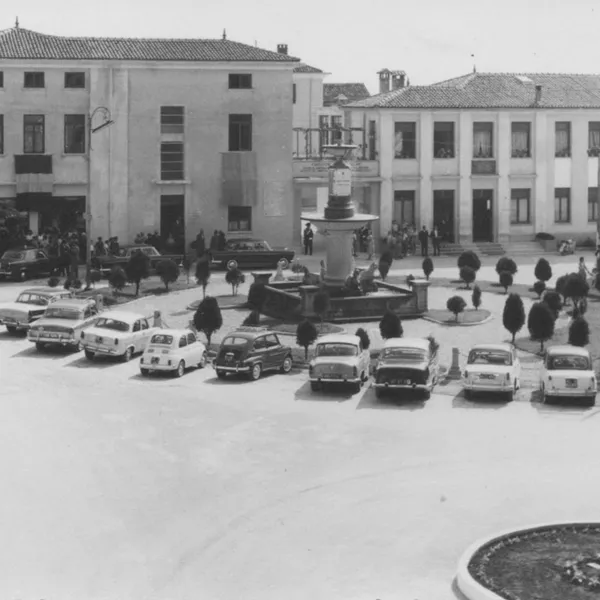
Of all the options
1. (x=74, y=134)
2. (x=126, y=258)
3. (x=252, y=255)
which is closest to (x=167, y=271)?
(x=126, y=258)

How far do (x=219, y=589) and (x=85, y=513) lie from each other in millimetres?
4977

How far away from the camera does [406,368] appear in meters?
37.3

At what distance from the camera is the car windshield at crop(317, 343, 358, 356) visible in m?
39.4

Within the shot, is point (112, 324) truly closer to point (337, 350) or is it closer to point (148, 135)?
point (337, 350)

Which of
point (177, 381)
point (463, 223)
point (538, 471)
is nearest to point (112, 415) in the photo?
point (177, 381)

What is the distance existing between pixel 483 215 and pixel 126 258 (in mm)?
22080

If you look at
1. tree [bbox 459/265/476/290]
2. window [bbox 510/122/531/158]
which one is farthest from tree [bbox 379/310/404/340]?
window [bbox 510/122/531/158]

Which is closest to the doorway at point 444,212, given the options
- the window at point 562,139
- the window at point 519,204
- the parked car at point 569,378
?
the window at point 519,204

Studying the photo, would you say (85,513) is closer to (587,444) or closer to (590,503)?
(590,503)

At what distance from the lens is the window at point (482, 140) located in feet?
247

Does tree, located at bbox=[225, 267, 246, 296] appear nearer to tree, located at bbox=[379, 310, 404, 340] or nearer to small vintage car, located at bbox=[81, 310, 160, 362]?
small vintage car, located at bbox=[81, 310, 160, 362]

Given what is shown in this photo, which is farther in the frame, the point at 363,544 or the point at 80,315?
the point at 80,315

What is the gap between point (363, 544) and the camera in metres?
24.9

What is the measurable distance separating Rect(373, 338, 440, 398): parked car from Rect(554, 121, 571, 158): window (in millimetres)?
39110
